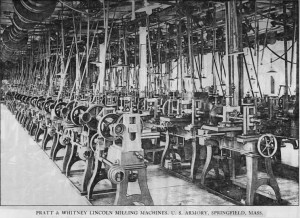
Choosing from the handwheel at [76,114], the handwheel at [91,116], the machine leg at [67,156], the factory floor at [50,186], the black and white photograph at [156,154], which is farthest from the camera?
the machine leg at [67,156]

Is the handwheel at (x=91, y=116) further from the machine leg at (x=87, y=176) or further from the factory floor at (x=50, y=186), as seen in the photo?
the factory floor at (x=50, y=186)

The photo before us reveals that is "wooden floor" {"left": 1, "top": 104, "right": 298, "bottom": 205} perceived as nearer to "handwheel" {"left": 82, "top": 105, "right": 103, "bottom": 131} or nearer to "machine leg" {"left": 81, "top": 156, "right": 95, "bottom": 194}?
"machine leg" {"left": 81, "top": 156, "right": 95, "bottom": 194}

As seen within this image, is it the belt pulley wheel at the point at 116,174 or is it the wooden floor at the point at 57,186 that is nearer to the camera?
the belt pulley wheel at the point at 116,174

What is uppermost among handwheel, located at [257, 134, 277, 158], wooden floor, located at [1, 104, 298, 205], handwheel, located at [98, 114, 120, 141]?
handwheel, located at [98, 114, 120, 141]

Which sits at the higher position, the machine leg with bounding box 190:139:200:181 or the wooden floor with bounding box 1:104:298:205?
the machine leg with bounding box 190:139:200:181

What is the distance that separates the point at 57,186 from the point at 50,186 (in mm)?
85

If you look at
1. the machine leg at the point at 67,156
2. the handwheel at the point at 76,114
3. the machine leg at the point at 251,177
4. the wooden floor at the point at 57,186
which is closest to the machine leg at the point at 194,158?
the wooden floor at the point at 57,186

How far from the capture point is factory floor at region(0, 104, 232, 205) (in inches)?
139

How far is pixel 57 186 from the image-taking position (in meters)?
4.17

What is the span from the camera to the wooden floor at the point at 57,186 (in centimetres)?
354

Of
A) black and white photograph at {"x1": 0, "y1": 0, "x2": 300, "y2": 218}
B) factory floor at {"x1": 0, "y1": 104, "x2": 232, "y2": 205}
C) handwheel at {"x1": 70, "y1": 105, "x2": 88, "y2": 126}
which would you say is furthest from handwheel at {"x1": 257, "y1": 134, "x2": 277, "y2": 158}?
handwheel at {"x1": 70, "y1": 105, "x2": 88, "y2": 126}

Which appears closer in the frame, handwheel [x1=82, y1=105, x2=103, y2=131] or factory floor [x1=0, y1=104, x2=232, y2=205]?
factory floor [x1=0, y1=104, x2=232, y2=205]

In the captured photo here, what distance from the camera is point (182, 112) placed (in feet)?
15.8

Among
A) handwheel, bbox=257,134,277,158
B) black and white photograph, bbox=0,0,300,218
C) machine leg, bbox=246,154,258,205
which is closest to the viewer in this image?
black and white photograph, bbox=0,0,300,218
